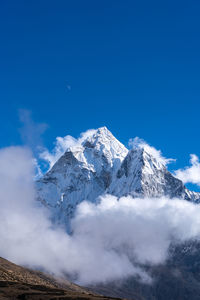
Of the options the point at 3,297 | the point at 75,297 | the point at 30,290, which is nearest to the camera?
→ the point at 3,297

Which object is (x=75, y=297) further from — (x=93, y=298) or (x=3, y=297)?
(x=3, y=297)

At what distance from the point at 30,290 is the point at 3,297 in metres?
15.0

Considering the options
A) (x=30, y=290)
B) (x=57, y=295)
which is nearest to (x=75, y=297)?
(x=57, y=295)

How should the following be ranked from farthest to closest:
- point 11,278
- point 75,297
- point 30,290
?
point 11,278 → point 30,290 → point 75,297

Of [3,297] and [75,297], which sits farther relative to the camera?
[75,297]

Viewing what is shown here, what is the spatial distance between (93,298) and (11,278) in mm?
48516

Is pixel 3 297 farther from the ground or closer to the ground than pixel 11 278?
closer to the ground

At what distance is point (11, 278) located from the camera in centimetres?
14400

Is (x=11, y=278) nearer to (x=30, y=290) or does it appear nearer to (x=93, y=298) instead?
(x=30, y=290)

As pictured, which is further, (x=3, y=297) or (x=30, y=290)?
(x=30, y=290)

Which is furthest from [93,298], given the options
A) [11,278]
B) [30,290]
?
[11,278]

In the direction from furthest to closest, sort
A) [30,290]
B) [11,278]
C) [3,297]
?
1. [11,278]
2. [30,290]
3. [3,297]

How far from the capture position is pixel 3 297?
9775 cm

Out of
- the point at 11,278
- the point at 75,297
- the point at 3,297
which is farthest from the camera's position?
the point at 11,278
